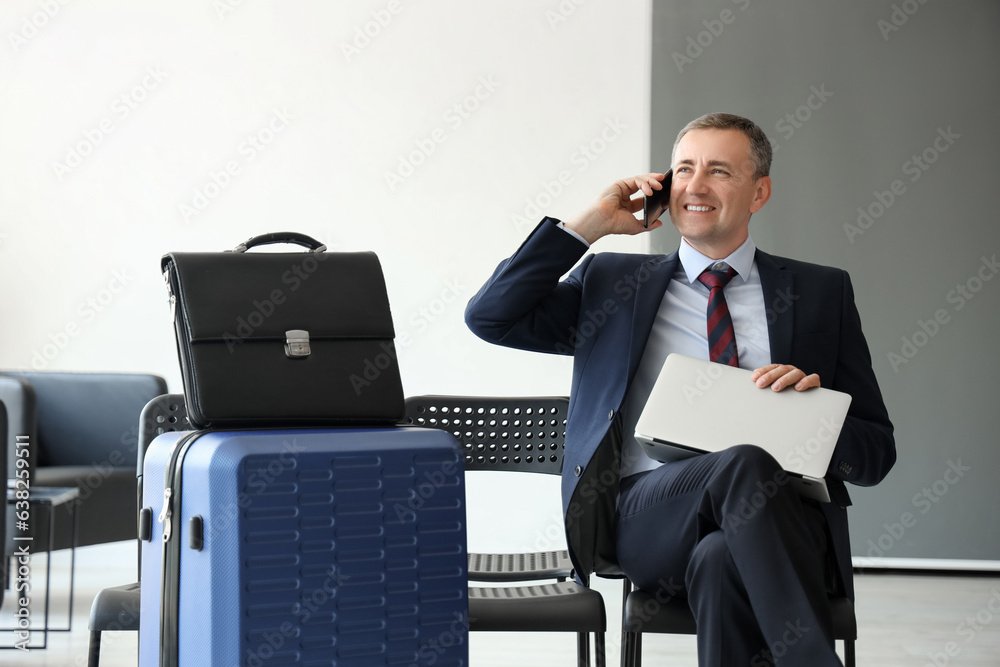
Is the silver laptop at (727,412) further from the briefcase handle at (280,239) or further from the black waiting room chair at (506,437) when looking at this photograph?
the briefcase handle at (280,239)

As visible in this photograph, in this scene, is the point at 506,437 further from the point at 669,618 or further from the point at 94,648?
the point at 94,648

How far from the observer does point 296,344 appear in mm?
1494

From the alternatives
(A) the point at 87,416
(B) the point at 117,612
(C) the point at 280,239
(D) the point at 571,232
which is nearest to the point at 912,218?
(D) the point at 571,232

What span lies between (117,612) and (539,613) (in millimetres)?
691

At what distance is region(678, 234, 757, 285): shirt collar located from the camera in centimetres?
189

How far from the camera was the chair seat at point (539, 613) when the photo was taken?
5.02ft

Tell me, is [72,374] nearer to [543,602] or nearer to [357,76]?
[357,76]

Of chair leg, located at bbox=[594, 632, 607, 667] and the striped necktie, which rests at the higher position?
the striped necktie

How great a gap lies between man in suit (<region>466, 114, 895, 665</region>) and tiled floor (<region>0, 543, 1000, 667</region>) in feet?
3.56

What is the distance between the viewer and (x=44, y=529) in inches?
117

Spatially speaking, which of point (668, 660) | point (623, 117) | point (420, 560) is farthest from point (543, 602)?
point (623, 117)

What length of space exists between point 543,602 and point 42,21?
401 cm

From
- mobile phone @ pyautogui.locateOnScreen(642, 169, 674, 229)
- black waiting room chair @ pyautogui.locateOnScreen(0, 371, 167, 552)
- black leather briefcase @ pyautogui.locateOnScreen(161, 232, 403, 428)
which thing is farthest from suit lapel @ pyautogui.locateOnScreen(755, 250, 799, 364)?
black waiting room chair @ pyautogui.locateOnScreen(0, 371, 167, 552)

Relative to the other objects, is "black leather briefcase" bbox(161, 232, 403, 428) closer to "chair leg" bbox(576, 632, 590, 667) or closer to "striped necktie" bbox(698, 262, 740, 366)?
"chair leg" bbox(576, 632, 590, 667)
